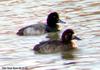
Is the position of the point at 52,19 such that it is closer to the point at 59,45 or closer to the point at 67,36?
the point at 67,36

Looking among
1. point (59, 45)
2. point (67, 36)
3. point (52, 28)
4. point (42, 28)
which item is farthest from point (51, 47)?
A: point (52, 28)

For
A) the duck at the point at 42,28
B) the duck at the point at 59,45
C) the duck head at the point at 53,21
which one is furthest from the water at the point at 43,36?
the duck head at the point at 53,21

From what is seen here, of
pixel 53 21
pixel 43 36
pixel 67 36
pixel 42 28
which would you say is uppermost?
pixel 67 36

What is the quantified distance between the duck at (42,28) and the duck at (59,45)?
Result: 84.9 inches

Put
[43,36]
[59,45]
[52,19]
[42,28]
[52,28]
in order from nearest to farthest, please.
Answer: [59,45] → [43,36] → [42,28] → [52,28] → [52,19]

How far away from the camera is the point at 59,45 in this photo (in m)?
15.4

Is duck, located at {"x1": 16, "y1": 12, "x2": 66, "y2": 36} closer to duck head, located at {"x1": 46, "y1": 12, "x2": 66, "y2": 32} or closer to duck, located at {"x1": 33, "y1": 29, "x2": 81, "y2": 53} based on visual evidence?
duck head, located at {"x1": 46, "y1": 12, "x2": 66, "y2": 32}

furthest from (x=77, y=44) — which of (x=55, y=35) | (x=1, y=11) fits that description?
(x=1, y=11)

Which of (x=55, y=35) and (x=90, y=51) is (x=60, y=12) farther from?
(x=90, y=51)

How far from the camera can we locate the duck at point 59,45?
15.2 metres

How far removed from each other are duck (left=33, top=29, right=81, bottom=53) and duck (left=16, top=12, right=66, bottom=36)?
2.16 meters

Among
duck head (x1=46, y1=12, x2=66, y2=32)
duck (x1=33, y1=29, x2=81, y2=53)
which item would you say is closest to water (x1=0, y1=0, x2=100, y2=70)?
duck (x1=33, y1=29, x2=81, y2=53)

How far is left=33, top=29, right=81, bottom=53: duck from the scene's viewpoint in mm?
15188

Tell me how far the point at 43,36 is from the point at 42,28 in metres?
0.67
